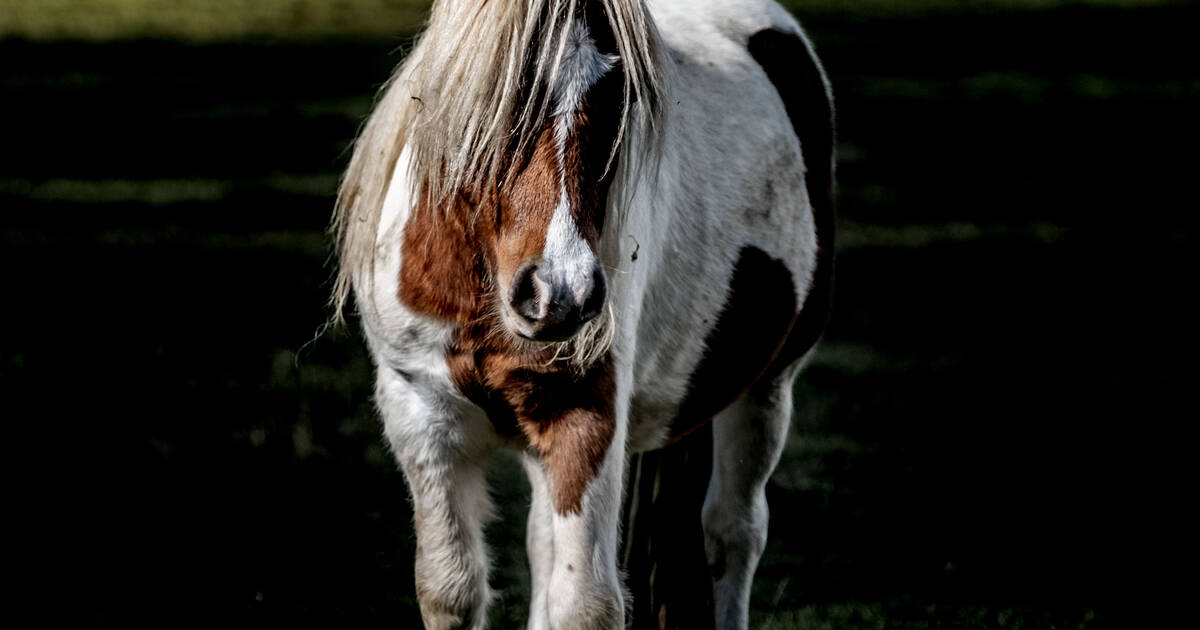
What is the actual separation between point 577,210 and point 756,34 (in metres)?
1.72

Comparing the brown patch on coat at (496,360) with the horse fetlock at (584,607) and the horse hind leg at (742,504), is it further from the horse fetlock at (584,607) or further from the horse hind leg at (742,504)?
the horse hind leg at (742,504)

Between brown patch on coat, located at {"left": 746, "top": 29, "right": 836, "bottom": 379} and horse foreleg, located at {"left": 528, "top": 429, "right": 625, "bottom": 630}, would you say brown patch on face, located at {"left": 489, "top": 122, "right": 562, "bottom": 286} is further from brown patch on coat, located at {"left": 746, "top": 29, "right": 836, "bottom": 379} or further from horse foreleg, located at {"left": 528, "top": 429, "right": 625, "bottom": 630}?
brown patch on coat, located at {"left": 746, "top": 29, "right": 836, "bottom": 379}

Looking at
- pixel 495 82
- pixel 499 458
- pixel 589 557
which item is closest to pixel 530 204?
pixel 495 82

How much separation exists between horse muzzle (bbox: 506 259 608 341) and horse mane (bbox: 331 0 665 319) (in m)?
0.22

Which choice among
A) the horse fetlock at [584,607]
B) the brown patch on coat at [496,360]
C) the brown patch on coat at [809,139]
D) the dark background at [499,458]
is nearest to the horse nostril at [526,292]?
the brown patch on coat at [496,360]

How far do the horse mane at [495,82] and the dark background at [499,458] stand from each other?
2.05m

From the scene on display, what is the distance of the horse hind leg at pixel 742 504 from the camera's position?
4477mm

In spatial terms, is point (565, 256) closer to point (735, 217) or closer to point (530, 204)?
point (530, 204)

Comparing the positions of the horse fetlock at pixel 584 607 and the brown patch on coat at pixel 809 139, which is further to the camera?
the brown patch on coat at pixel 809 139

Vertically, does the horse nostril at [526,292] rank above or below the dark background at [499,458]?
above

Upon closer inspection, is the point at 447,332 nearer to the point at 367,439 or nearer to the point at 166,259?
the point at 367,439

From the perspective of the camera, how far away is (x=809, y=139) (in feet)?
14.9

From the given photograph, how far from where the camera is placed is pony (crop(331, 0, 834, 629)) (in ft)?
9.60

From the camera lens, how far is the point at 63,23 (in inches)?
659
